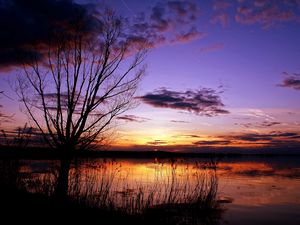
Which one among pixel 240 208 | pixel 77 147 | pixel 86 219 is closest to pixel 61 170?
pixel 77 147

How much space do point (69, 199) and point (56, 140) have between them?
7.67 ft

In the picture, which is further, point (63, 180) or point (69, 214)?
point (63, 180)

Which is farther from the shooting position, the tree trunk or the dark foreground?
the tree trunk

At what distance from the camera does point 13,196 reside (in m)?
11.7

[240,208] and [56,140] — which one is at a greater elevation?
[56,140]

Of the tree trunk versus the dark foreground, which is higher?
the tree trunk

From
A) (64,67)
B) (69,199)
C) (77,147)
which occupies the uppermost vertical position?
(64,67)

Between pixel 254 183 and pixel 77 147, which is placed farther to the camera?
pixel 254 183

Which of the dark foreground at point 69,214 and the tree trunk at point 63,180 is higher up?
the tree trunk at point 63,180

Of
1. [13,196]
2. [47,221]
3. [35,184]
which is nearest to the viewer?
[47,221]

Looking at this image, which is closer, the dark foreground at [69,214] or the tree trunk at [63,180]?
the dark foreground at [69,214]

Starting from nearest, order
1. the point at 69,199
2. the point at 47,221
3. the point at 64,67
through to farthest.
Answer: the point at 47,221 → the point at 69,199 → the point at 64,67

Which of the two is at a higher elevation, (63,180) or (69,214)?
(63,180)

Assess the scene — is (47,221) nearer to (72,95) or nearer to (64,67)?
(72,95)
